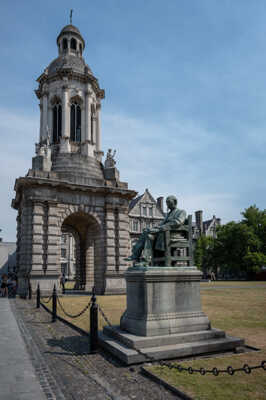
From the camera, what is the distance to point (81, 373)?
6250 millimetres

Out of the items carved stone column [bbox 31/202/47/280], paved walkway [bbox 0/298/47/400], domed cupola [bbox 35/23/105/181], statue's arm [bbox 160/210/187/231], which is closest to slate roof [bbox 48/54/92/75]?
domed cupola [bbox 35/23/105/181]

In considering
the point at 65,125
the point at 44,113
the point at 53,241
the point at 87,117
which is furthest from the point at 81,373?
the point at 44,113

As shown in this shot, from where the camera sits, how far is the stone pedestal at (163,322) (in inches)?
273

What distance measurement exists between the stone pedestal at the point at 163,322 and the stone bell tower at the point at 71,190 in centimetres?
1548

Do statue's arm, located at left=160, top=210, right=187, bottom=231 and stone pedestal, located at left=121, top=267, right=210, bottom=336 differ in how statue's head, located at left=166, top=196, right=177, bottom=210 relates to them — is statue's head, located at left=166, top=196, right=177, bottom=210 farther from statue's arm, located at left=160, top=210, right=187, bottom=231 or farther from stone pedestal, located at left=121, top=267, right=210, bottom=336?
stone pedestal, located at left=121, top=267, right=210, bottom=336

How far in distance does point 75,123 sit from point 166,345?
24.9 meters

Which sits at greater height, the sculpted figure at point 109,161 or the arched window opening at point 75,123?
the arched window opening at point 75,123

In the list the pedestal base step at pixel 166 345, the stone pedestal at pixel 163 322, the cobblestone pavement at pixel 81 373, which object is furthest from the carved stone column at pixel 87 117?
the pedestal base step at pixel 166 345

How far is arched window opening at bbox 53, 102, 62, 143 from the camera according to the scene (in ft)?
93.1

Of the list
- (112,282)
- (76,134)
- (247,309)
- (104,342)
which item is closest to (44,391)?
(104,342)

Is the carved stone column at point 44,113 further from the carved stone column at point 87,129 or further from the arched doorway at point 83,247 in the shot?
the arched doorway at point 83,247

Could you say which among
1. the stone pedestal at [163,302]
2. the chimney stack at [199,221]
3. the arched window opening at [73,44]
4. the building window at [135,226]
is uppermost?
the arched window opening at [73,44]

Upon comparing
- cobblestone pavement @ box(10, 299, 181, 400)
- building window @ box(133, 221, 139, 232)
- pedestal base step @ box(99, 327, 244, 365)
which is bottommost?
cobblestone pavement @ box(10, 299, 181, 400)

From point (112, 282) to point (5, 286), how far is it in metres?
8.60
